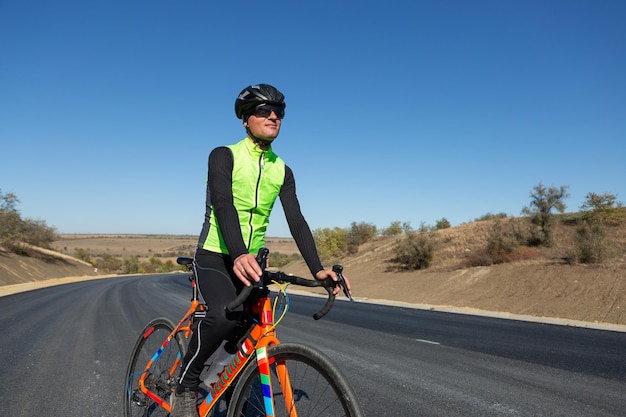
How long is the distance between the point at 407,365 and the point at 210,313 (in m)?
4.76

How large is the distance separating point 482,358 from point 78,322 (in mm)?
9240

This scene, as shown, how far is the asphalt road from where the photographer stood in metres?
4.54

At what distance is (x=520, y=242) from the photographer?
89.4 ft

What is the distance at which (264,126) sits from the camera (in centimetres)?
271

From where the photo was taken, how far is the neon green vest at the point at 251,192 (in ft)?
8.84

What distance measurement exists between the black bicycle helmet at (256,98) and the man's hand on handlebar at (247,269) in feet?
3.29

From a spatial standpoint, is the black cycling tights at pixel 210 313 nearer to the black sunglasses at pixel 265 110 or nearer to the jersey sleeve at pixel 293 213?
the jersey sleeve at pixel 293 213

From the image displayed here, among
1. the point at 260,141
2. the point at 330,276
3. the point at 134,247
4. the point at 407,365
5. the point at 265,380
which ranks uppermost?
the point at 260,141

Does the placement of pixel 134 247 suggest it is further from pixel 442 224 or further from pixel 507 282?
pixel 507 282

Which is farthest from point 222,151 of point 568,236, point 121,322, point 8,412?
point 568,236

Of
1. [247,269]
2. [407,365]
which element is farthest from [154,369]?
[407,365]

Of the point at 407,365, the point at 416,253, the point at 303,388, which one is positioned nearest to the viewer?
the point at 303,388

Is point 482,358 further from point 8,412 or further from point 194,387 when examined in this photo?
point 8,412

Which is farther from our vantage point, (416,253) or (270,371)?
(416,253)
